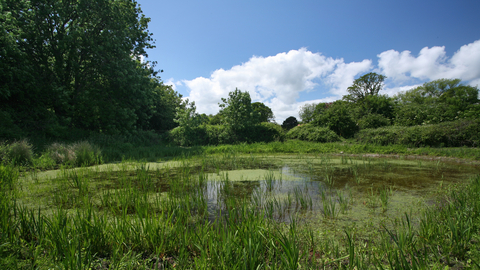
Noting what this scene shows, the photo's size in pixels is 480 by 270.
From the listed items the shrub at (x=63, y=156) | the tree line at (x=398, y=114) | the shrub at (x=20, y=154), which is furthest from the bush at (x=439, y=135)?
the shrub at (x=20, y=154)

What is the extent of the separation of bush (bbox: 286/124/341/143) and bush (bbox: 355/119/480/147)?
8.63 feet

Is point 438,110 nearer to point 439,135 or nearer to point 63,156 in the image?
point 439,135

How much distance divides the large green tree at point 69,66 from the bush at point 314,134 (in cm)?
1076

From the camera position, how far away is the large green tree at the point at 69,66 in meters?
9.71

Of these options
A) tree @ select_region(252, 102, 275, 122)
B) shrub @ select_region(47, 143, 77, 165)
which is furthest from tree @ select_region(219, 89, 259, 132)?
tree @ select_region(252, 102, 275, 122)

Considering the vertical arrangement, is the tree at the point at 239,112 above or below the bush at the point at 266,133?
above

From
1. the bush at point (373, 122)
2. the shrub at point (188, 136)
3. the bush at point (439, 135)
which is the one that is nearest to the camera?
the bush at point (439, 135)

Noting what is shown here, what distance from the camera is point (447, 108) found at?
13930 millimetres

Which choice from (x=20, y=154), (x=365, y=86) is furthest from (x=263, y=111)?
(x=20, y=154)

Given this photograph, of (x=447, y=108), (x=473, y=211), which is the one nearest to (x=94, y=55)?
(x=473, y=211)

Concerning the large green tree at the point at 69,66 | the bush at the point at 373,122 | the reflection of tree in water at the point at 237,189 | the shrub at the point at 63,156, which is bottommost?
the reflection of tree in water at the point at 237,189

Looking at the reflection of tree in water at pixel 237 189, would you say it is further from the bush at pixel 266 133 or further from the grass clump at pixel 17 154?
the bush at pixel 266 133

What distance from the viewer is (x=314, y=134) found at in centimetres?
1460

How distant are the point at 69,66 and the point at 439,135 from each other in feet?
62.5
